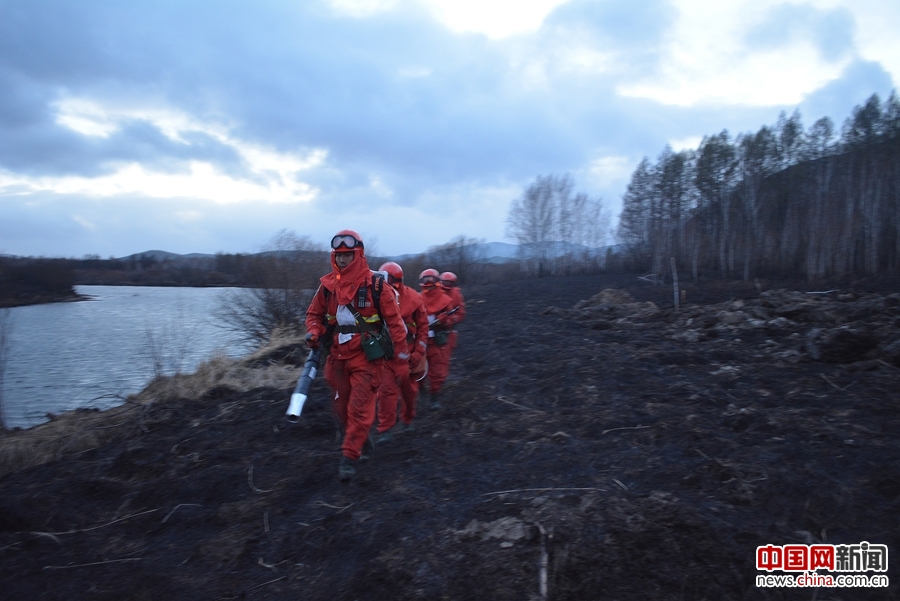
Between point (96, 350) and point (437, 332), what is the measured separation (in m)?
17.2

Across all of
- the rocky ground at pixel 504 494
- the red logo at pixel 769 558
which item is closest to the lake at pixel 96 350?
the rocky ground at pixel 504 494

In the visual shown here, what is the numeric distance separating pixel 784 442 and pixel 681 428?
0.92 meters

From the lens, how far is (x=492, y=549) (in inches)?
136

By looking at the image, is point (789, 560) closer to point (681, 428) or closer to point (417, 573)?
point (417, 573)

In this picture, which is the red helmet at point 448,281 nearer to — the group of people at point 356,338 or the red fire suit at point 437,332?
the red fire suit at point 437,332

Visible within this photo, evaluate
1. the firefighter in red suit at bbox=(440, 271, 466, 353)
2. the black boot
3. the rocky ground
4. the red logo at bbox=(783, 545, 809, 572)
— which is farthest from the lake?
the red logo at bbox=(783, 545, 809, 572)

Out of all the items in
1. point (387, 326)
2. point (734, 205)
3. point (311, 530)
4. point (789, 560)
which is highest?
point (734, 205)

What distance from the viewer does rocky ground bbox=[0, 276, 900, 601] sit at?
3.32m

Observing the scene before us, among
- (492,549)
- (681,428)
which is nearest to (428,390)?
(681,428)

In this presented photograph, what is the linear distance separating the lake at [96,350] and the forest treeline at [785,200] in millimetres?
30866

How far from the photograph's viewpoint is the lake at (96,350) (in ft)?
45.2

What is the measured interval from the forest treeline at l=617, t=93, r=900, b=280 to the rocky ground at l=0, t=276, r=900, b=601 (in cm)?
3003

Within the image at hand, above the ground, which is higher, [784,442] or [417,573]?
[784,442]

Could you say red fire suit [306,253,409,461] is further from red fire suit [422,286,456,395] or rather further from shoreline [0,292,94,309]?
shoreline [0,292,94,309]
